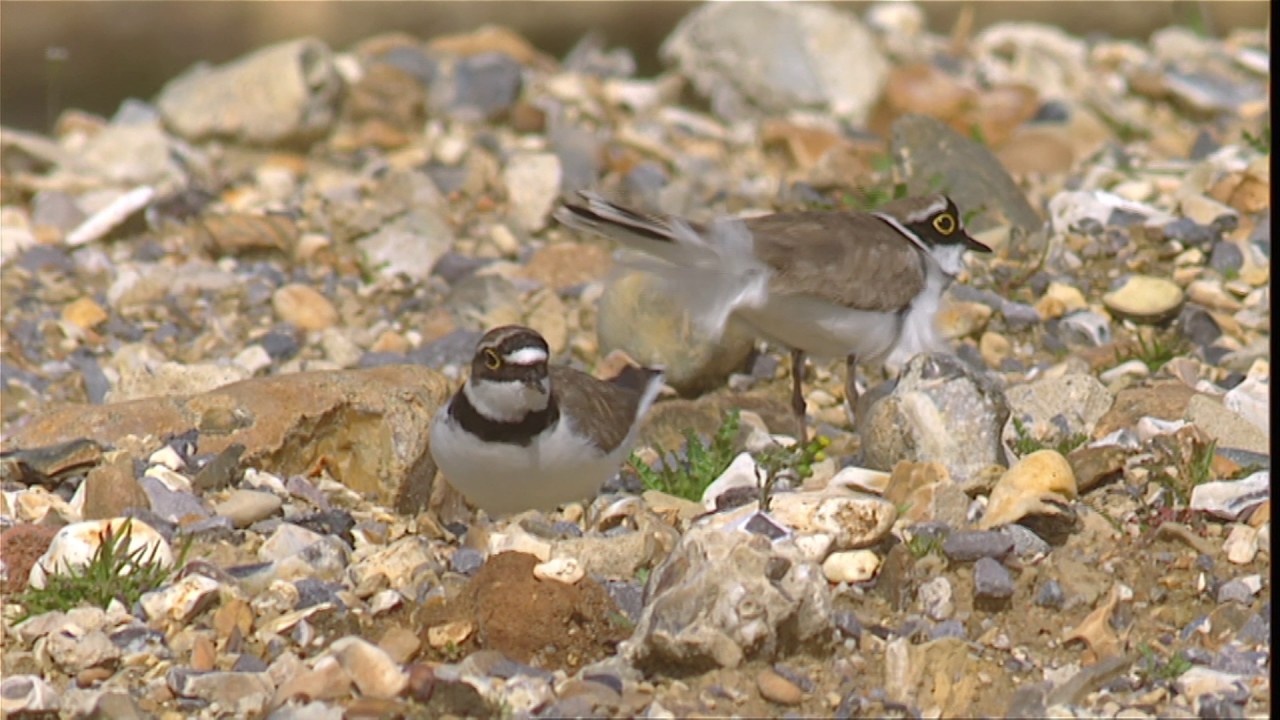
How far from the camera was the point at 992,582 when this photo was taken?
4457 millimetres

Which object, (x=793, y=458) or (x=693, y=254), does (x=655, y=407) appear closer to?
(x=793, y=458)

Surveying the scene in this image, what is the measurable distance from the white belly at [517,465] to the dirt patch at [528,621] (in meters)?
0.71

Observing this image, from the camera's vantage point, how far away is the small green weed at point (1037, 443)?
5.56 m

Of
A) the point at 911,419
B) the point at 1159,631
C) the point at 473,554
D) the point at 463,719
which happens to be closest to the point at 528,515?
the point at 473,554

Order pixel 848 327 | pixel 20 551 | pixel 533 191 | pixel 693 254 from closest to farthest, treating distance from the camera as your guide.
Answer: pixel 20 551
pixel 693 254
pixel 848 327
pixel 533 191

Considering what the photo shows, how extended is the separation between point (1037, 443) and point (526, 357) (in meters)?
1.70

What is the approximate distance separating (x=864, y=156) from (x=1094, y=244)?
67.1 inches

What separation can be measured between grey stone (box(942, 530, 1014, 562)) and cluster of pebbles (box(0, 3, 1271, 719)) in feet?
0.03

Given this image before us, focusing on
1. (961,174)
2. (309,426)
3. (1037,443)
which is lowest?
(961,174)

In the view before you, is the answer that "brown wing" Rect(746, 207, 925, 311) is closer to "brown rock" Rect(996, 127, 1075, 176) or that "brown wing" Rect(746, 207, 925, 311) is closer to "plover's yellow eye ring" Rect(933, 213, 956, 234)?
"plover's yellow eye ring" Rect(933, 213, 956, 234)

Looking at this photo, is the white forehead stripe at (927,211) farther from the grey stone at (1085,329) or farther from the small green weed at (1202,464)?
the small green weed at (1202,464)

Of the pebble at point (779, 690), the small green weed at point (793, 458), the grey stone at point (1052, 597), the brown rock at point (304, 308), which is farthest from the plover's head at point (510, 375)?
the brown rock at point (304, 308)

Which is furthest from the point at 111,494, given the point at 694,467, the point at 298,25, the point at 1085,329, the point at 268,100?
the point at 298,25

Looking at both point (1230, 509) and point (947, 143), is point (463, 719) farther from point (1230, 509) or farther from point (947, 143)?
point (947, 143)
